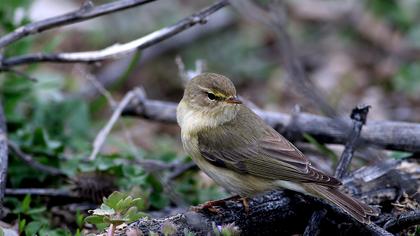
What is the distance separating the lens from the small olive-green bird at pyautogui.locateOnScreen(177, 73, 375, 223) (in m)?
4.55

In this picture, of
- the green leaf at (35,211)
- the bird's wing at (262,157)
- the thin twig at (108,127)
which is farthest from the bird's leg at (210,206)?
the thin twig at (108,127)

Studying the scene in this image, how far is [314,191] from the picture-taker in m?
4.41

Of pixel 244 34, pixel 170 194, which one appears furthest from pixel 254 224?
pixel 244 34

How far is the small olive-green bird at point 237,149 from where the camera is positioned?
455 centimetres

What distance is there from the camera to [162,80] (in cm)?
995

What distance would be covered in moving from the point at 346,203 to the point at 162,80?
616 cm

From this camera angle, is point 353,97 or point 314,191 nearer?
point 314,191

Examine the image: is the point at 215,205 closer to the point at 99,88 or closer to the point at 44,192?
the point at 44,192

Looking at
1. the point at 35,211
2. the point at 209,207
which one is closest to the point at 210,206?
the point at 209,207

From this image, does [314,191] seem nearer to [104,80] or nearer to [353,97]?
[353,97]

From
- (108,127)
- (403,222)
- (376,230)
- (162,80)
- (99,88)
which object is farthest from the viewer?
(162,80)

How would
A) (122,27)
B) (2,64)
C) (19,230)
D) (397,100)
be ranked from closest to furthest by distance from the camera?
1. (19,230)
2. (2,64)
3. (397,100)
4. (122,27)

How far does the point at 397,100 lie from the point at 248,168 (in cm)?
463

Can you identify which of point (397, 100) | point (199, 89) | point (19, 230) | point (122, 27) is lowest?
point (19, 230)
